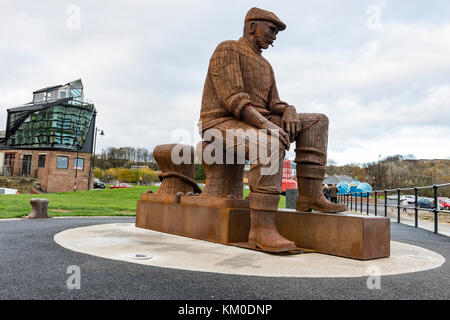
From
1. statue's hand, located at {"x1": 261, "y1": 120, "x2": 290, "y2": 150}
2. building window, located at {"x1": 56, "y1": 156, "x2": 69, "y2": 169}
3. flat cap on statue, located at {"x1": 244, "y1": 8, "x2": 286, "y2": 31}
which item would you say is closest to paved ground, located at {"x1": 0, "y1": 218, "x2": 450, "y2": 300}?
statue's hand, located at {"x1": 261, "y1": 120, "x2": 290, "y2": 150}

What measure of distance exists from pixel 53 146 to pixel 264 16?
47.2 meters

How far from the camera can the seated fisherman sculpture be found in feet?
12.2

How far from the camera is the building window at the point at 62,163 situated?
146 ft

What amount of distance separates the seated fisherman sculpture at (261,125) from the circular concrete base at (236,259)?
36cm

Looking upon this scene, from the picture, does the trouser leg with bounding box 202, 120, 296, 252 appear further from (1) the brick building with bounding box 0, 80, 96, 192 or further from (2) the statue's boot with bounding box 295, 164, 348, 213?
(1) the brick building with bounding box 0, 80, 96, 192

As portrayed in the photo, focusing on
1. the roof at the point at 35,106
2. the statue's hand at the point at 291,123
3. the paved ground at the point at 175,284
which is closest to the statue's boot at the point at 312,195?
the statue's hand at the point at 291,123

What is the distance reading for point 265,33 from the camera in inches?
174

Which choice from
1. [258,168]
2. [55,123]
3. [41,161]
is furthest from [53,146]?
[258,168]

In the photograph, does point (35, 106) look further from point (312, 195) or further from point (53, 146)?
point (312, 195)

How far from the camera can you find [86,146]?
48.7m

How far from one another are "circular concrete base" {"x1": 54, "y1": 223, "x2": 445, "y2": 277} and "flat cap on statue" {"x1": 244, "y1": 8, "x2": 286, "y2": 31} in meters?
2.87

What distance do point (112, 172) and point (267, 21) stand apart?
75.8 m

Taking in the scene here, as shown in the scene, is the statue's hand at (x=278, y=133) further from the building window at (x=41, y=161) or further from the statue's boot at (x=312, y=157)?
the building window at (x=41, y=161)

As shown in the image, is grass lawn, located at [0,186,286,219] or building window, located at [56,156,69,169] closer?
grass lawn, located at [0,186,286,219]
